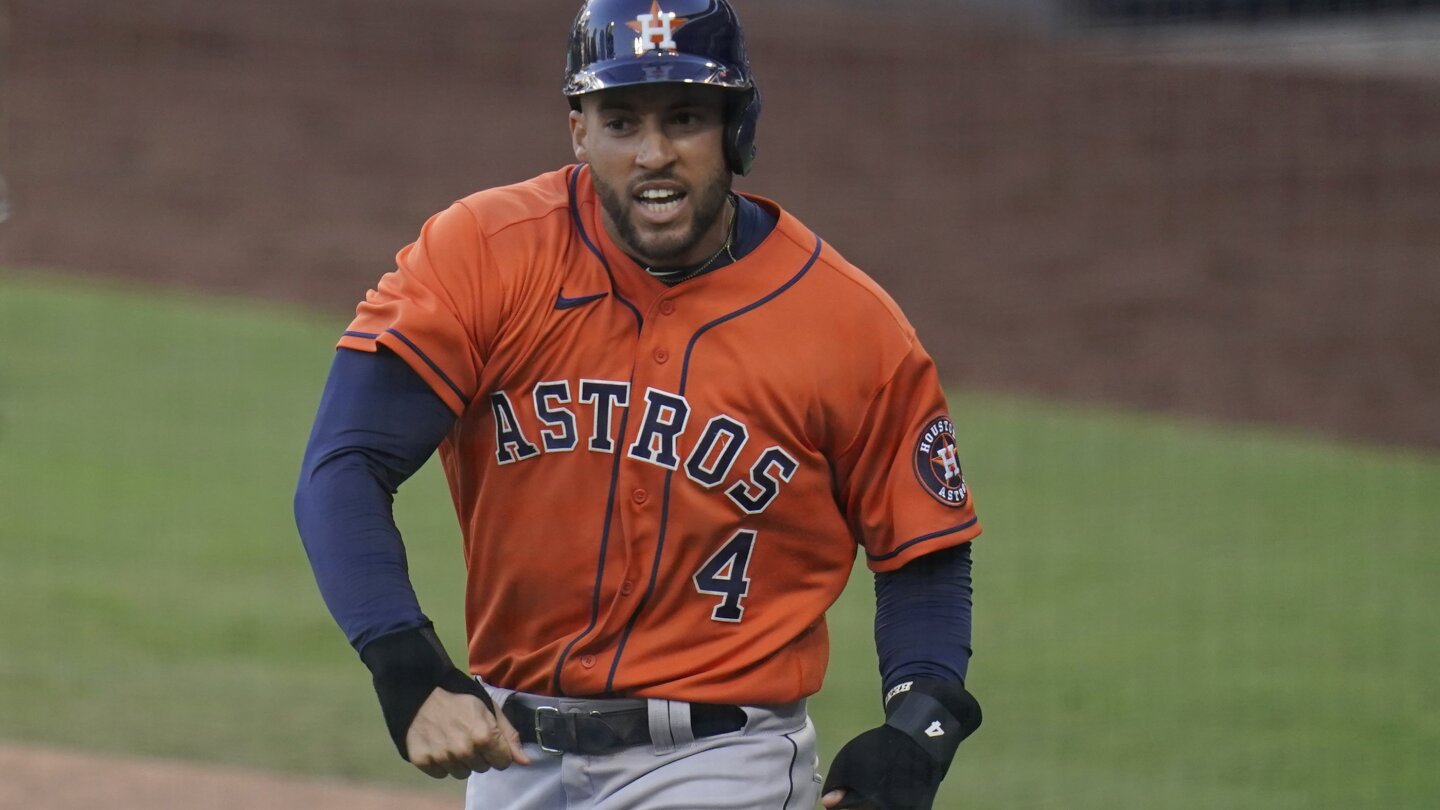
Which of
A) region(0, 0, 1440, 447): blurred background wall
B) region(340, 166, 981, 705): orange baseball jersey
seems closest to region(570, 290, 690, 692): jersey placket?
region(340, 166, 981, 705): orange baseball jersey

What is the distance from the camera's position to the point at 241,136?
17922mm

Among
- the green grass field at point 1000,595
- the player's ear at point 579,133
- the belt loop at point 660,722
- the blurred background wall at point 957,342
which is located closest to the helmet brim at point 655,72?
the player's ear at point 579,133

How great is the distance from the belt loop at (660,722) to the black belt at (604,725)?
12mm

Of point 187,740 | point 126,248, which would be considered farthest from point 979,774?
point 126,248

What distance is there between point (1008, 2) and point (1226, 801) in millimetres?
15976

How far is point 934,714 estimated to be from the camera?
311cm

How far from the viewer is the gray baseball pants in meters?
3.16

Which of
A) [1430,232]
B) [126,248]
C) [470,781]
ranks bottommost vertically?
[1430,232]

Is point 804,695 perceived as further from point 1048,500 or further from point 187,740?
point 1048,500

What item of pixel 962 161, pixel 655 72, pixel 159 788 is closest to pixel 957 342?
pixel 962 161

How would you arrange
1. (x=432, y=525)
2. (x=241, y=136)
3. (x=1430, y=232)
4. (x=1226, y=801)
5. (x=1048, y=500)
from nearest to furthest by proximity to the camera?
(x=1226, y=801), (x=432, y=525), (x=1048, y=500), (x=1430, y=232), (x=241, y=136)

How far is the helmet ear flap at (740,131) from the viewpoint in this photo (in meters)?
3.18

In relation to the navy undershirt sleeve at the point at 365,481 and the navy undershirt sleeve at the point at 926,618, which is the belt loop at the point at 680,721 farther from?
the navy undershirt sleeve at the point at 365,481

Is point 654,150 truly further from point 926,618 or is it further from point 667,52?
point 926,618
